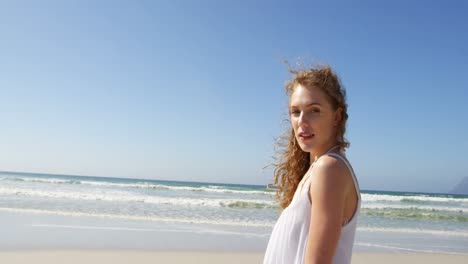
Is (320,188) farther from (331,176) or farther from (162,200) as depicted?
(162,200)

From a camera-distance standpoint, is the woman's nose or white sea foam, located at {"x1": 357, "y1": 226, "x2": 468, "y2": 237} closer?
the woman's nose

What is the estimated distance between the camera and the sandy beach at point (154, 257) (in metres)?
6.35

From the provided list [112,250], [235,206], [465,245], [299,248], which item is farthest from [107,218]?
[299,248]

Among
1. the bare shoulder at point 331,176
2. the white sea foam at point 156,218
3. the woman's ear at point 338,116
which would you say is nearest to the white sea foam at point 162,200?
the white sea foam at point 156,218

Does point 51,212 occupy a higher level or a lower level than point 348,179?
lower

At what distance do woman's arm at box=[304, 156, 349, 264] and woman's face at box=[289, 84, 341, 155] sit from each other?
0.81 feet

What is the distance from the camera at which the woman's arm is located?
126cm

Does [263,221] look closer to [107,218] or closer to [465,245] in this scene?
[107,218]

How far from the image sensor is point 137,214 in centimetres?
1236

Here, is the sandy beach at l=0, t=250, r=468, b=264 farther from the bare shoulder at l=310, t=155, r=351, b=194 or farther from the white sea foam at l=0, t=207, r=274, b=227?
the bare shoulder at l=310, t=155, r=351, b=194

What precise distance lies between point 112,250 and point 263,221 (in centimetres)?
600

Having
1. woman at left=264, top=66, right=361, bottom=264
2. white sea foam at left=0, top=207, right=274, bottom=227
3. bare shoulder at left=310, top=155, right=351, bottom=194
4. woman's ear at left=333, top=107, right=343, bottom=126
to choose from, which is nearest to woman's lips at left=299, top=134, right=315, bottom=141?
woman at left=264, top=66, right=361, bottom=264

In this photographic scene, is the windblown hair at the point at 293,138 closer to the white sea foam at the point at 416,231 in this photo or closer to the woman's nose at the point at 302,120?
the woman's nose at the point at 302,120

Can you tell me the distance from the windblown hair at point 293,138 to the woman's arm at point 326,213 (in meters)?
0.27
